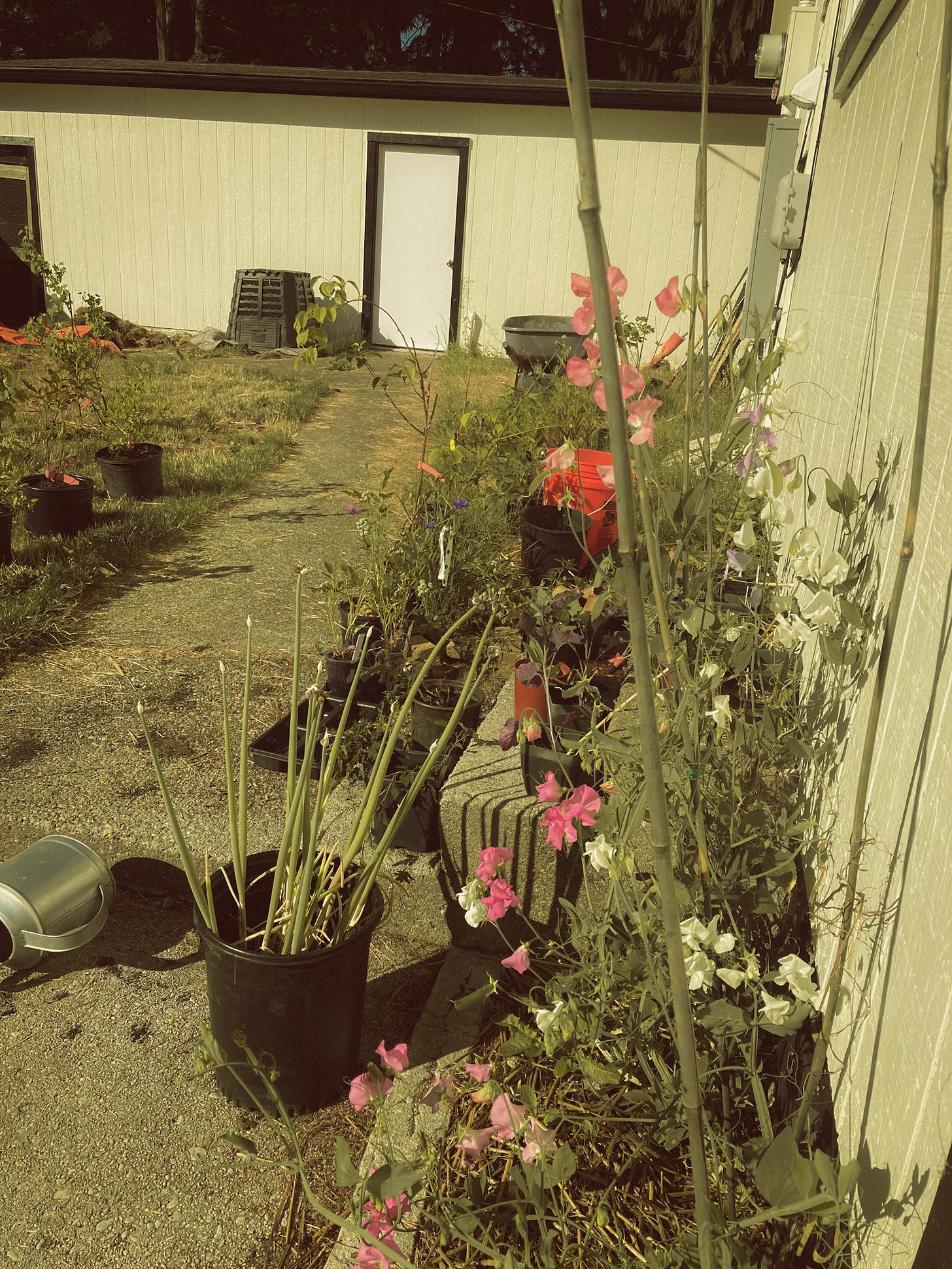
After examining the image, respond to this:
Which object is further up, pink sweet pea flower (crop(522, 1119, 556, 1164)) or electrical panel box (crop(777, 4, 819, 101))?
electrical panel box (crop(777, 4, 819, 101))

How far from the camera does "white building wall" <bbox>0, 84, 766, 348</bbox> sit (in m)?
10.1

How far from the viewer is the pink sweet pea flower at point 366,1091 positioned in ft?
4.18

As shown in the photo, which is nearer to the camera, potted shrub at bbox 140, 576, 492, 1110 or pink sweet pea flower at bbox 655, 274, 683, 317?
pink sweet pea flower at bbox 655, 274, 683, 317

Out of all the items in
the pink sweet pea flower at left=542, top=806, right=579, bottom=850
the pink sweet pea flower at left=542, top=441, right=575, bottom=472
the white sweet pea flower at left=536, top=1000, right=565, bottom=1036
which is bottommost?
the white sweet pea flower at left=536, top=1000, right=565, bottom=1036

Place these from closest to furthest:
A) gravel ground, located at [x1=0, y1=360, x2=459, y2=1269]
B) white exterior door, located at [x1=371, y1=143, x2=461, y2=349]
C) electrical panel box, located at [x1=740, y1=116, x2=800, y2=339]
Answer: gravel ground, located at [x1=0, y1=360, x2=459, y2=1269] → electrical panel box, located at [x1=740, y1=116, x2=800, y2=339] → white exterior door, located at [x1=371, y1=143, x2=461, y2=349]

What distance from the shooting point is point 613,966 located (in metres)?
1.56

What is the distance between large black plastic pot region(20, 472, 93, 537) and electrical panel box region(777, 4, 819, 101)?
4664mm

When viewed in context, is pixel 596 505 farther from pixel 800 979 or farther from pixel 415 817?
pixel 800 979

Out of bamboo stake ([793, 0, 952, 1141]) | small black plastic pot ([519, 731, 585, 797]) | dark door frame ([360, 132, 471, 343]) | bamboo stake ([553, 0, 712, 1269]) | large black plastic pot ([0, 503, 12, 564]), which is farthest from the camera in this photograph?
dark door frame ([360, 132, 471, 343])

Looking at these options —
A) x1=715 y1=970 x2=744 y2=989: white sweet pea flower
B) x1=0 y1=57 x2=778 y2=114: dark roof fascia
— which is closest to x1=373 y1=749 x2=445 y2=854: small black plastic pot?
x1=715 y1=970 x2=744 y2=989: white sweet pea flower

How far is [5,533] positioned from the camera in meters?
4.18

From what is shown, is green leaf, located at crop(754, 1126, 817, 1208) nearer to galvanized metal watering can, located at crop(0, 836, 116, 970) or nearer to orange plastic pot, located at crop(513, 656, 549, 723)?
orange plastic pot, located at crop(513, 656, 549, 723)

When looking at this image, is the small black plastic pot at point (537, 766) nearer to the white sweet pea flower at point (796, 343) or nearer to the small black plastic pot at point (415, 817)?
the small black plastic pot at point (415, 817)

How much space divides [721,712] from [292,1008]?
37.3 inches
